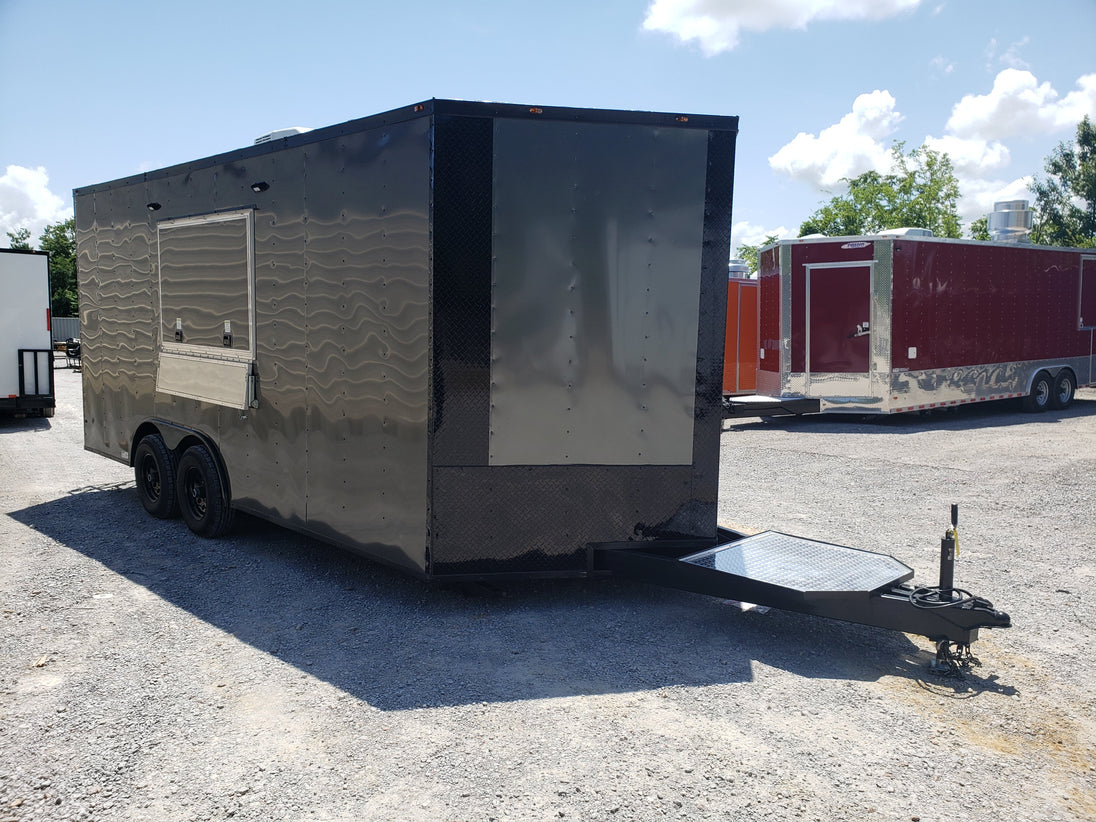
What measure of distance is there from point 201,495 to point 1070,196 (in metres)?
45.2

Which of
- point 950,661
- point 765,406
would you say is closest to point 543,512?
point 950,661

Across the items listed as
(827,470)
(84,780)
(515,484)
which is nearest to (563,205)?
(515,484)

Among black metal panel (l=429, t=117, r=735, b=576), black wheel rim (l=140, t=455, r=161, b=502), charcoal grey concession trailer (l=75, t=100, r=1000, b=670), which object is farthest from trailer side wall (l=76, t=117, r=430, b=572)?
black wheel rim (l=140, t=455, r=161, b=502)

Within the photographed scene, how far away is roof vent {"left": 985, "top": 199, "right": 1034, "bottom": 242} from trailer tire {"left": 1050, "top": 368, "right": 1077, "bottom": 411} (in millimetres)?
2901

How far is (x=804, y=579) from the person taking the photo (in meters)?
4.64

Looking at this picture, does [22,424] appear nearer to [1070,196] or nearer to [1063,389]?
[1063,389]

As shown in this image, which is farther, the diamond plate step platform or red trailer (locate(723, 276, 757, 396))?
red trailer (locate(723, 276, 757, 396))

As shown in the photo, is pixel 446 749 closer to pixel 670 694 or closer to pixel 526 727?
pixel 526 727

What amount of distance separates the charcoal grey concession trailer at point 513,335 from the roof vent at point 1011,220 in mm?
14247

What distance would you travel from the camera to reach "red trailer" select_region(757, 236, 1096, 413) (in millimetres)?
12891

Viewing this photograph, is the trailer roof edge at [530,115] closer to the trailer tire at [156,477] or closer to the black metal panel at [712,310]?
the black metal panel at [712,310]

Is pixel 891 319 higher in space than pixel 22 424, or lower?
higher

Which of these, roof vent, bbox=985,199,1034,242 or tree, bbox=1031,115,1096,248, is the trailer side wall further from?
tree, bbox=1031,115,1096,248

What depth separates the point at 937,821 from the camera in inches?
117
